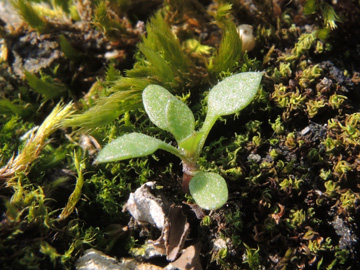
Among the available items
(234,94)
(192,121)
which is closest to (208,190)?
(192,121)

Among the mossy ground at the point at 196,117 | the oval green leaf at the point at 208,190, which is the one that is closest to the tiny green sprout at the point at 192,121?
the oval green leaf at the point at 208,190

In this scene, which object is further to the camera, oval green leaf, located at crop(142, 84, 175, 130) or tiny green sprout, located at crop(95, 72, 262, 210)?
oval green leaf, located at crop(142, 84, 175, 130)

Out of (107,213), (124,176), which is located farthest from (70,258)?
(124,176)

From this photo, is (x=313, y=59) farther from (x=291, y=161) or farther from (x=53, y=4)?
(x=53, y=4)

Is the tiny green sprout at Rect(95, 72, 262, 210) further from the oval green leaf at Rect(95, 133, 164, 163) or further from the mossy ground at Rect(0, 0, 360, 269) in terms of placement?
the mossy ground at Rect(0, 0, 360, 269)

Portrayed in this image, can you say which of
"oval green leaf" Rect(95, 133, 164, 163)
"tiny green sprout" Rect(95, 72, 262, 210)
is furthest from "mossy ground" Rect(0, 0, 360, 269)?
"oval green leaf" Rect(95, 133, 164, 163)

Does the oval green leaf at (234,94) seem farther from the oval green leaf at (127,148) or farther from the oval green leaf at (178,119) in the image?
the oval green leaf at (127,148)

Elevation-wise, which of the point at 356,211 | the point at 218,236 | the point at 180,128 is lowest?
the point at 356,211

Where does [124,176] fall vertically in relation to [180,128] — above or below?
below
